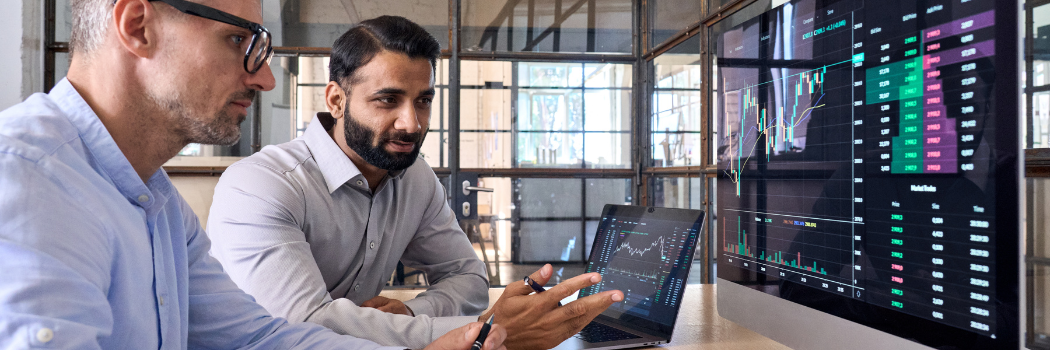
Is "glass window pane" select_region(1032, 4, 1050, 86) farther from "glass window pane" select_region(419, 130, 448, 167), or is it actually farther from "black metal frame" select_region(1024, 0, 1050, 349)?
"glass window pane" select_region(419, 130, 448, 167)

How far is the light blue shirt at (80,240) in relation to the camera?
497 mm

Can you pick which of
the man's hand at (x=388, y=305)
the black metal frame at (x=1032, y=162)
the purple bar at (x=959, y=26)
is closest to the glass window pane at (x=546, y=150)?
the black metal frame at (x=1032, y=162)

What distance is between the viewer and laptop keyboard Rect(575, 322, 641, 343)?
1117 millimetres

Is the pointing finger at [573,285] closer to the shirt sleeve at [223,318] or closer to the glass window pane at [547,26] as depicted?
the shirt sleeve at [223,318]

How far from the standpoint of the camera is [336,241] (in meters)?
1.40

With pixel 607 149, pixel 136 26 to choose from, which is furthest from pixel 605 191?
pixel 136 26

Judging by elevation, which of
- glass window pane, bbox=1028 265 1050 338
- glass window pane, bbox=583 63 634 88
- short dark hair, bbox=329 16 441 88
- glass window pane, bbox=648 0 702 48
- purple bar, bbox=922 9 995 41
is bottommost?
glass window pane, bbox=1028 265 1050 338

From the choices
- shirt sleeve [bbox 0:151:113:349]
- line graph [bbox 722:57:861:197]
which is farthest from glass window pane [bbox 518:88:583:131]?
shirt sleeve [bbox 0:151:113:349]

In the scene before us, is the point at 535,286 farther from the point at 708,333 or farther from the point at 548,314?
the point at 708,333

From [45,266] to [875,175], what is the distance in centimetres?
92

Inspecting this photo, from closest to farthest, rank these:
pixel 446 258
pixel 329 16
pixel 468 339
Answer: pixel 468 339 < pixel 446 258 < pixel 329 16

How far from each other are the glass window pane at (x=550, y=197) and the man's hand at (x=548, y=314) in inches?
133

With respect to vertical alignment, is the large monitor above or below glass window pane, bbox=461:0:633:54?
below

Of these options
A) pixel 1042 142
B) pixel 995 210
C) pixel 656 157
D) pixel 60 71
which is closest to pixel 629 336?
pixel 995 210
